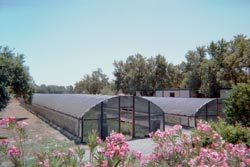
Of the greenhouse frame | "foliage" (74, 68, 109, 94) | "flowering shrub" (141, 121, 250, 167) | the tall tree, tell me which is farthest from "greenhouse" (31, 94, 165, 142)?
"foliage" (74, 68, 109, 94)

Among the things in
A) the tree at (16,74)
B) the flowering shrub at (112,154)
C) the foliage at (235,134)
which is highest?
the tree at (16,74)

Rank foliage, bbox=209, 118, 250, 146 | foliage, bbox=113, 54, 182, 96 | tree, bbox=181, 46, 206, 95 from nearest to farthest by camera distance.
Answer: foliage, bbox=209, 118, 250, 146
tree, bbox=181, 46, 206, 95
foliage, bbox=113, 54, 182, 96

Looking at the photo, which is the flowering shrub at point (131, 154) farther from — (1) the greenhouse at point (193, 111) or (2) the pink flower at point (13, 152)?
(1) the greenhouse at point (193, 111)

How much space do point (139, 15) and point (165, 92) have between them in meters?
22.3

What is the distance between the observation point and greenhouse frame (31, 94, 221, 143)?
1177 cm

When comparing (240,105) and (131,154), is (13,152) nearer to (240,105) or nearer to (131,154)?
(131,154)

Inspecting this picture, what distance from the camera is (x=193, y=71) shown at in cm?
3581

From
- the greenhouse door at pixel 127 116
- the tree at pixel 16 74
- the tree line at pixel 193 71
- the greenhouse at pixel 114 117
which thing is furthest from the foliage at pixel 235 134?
the tree line at pixel 193 71

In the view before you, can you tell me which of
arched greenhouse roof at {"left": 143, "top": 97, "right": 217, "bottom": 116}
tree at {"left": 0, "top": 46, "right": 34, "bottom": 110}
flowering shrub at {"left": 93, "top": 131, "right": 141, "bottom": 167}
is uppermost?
tree at {"left": 0, "top": 46, "right": 34, "bottom": 110}

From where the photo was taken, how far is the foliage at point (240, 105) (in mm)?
10438

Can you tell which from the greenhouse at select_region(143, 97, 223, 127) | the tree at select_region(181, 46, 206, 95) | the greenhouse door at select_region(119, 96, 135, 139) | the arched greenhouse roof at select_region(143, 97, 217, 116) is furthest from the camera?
the tree at select_region(181, 46, 206, 95)

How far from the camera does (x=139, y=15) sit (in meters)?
8.81

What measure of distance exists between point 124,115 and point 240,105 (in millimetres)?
6497

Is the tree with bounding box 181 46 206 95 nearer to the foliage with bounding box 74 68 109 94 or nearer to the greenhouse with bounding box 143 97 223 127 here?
the greenhouse with bounding box 143 97 223 127
